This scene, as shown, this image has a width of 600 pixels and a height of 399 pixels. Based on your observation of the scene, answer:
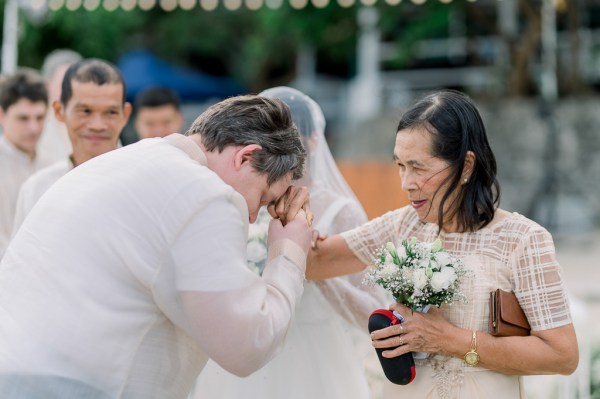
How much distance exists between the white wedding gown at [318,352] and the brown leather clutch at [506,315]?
3.85 feet

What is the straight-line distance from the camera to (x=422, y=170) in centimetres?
301

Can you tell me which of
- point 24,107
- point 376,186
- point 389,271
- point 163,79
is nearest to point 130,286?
point 389,271

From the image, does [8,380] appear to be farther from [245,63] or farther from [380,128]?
[245,63]

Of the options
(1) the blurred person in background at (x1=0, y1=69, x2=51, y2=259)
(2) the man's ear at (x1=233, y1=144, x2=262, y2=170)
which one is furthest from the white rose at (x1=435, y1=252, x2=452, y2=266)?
(1) the blurred person in background at (x1=0, y1=69, x2=51, y2=259)

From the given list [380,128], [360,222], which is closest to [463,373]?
[360,222]

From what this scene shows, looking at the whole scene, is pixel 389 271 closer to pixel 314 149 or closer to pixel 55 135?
pixel 314 149

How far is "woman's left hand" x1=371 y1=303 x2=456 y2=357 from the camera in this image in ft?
9.44

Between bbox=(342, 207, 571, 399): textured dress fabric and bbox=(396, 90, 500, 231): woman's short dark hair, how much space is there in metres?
0.08

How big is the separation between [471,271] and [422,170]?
0.40m

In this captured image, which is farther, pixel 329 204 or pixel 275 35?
pixel 275 35

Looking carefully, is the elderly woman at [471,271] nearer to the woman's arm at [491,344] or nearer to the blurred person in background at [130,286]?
the woman's arm at [491,344]

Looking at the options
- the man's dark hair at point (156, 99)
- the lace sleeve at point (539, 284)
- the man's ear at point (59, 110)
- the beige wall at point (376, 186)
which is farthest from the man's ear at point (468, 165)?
the beige wall at point (376, 186)

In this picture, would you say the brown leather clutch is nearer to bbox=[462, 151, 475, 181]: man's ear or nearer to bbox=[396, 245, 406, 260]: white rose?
bbox=[396, 245, 406, 260]: white rose

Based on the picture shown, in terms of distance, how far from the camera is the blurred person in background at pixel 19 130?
505cm
